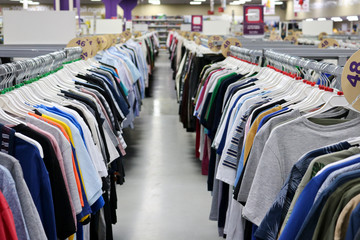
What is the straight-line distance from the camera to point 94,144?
292 cm

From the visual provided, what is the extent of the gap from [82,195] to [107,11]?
641 inches

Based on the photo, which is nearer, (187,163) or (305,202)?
(305,202)

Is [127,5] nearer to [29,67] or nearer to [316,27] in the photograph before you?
[316,27]

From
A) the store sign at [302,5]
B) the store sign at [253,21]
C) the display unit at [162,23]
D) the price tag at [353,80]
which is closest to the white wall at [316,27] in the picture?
the store sign at [253,21]

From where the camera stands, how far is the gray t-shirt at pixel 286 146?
2.20 meters

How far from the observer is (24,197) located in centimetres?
186

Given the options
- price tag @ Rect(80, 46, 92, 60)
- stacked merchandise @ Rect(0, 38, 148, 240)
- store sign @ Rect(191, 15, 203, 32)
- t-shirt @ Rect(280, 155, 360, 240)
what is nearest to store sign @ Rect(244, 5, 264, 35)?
price tag @ Rect(80, 46, 92, 60)

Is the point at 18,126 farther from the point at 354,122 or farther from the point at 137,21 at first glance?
the point at 137,21

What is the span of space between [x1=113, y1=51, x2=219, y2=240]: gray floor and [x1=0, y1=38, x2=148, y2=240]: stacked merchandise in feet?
2.50

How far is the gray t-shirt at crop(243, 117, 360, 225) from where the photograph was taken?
2.20m

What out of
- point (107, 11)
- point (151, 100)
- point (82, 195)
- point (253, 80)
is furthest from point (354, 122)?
point (107, 11)

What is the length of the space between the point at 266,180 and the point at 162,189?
3.38m

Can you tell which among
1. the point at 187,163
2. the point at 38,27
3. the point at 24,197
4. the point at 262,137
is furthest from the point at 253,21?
the point at 24,197

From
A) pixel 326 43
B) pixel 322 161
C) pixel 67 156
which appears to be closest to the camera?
pixel 322 161
